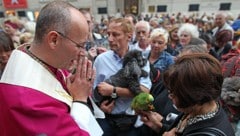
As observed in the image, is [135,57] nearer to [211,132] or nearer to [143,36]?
[211,132]

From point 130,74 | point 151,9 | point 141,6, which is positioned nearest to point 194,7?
point 151,9

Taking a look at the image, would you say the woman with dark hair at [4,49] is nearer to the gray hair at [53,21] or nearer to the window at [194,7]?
the gray hair at [53,21]

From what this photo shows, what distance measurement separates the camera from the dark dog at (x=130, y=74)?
2240mm

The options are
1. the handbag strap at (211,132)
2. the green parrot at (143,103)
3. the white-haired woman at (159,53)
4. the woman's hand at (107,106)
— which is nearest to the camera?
the handbag strap at (211,132)

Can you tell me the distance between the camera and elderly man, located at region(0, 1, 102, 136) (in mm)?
1177

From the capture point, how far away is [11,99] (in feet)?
3.91

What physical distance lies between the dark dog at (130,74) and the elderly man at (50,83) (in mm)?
827

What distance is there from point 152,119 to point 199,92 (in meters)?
0.68

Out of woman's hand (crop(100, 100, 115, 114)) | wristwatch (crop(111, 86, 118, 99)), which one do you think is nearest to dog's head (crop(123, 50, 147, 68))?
wristwatch (crop(111, 86, 118, 99))

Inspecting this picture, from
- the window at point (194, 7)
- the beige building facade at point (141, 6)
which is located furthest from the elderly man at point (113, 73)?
the window at point (194, 7)

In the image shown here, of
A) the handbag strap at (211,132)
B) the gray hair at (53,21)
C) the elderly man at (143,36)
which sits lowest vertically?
the handbag strap at (211,132)

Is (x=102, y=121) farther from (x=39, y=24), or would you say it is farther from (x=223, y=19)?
(x=223, y=19)

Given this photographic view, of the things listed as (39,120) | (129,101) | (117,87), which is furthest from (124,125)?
(39,120)

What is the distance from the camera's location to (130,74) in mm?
2236
